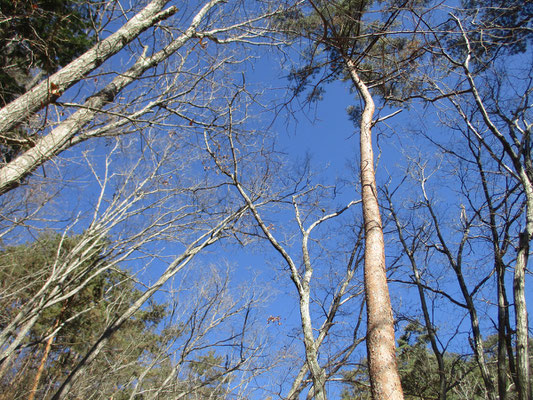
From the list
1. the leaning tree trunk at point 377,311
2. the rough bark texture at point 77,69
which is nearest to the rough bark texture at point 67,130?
the rough bark texture at point 77,69

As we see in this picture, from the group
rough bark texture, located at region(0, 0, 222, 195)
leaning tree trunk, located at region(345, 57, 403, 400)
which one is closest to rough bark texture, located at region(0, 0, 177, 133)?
rough bark texture, located at region(0, 0, 222, 195)

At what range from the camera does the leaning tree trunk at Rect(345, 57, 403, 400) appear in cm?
217

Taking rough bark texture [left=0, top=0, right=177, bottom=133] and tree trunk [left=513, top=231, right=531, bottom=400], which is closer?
rough bark texture [left=0, top=0, right=177, bottom=133]

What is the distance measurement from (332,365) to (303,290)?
4031 mm

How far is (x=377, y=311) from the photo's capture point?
2527 mm

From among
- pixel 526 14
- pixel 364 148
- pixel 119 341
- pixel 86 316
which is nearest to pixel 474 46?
pixel 526 14

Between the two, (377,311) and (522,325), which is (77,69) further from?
(522,325)

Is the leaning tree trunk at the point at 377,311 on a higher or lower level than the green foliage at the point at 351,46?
lower

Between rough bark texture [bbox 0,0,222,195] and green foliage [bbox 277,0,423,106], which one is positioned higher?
green foliage [bbox 277,0,423,106]

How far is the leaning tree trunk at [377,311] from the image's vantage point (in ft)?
7.11

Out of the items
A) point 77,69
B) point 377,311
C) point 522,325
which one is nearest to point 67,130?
point 77,69

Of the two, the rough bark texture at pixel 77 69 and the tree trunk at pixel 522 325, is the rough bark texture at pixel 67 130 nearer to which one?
the rough bark texture at pixel 77 69

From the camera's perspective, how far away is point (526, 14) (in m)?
5.53

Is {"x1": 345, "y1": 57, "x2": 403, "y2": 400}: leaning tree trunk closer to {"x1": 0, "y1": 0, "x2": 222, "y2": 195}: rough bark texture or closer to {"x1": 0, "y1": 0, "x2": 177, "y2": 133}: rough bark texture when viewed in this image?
{"x1": 0, "y1": 0, "x2": 222, "y2": 195}: rough bark texture
